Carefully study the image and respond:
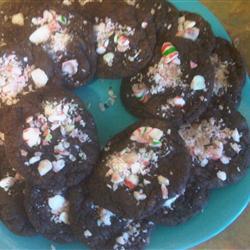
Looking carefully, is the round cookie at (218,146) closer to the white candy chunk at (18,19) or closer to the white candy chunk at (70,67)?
the white candy chunk at (70,67)

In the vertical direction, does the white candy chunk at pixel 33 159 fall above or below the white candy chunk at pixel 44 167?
above

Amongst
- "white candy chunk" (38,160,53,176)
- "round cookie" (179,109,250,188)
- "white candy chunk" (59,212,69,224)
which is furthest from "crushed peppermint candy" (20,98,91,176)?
"round cookie" (179,109,250,188)

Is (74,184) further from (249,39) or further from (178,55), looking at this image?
(249,39)

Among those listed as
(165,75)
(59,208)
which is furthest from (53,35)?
(59,208)

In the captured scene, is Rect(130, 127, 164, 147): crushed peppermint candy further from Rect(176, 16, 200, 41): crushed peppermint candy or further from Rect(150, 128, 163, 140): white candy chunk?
Rect(176, 16, 200, 41): crushed peppermint candy

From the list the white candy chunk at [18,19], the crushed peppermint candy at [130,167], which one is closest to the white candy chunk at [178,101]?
the crushed peppermint candy at [130,167]

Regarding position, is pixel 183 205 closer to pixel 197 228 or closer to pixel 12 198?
pixel 197 228

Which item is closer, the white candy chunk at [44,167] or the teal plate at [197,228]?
the white candy chunk at [44,167]
